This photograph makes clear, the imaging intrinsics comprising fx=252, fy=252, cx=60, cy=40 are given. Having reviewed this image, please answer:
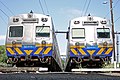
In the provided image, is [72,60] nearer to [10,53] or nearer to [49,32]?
[49,32]

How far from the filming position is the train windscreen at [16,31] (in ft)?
45.7

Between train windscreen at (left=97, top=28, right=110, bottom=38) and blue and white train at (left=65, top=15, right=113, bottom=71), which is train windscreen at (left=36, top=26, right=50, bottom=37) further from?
train windscreen at (left=97, top=28, right=110, bottom=38)

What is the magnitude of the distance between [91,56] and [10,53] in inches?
177

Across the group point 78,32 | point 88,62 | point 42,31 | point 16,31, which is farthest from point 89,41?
point 16,31

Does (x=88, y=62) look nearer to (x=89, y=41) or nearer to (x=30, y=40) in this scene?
(x=89, y=41)

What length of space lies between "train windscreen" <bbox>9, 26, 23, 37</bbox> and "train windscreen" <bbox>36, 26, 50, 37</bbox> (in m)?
0.94

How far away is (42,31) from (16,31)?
145 cm

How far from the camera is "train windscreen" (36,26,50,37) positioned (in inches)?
546

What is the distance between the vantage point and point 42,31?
14.0m

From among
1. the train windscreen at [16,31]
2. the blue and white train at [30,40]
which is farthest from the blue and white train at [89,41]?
the train windscreen at [16,31]

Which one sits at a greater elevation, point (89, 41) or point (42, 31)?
point (42, 31)

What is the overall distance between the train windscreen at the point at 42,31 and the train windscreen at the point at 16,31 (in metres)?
0.94

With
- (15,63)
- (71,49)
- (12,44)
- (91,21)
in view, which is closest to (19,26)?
(12,44)

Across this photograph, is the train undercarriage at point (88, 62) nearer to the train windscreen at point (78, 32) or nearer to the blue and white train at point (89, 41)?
the blue and white train at point (89, 41)
